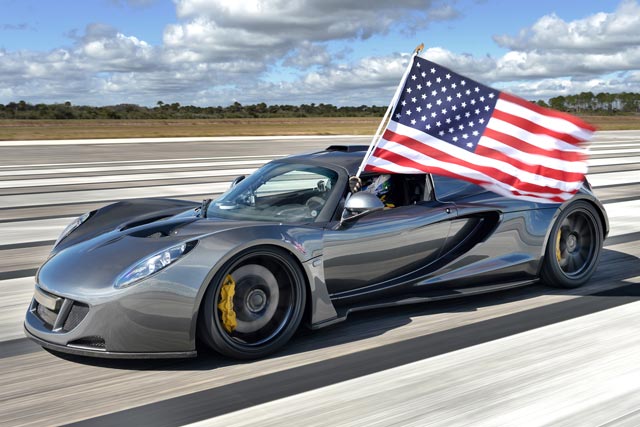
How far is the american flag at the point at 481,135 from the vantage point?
5.39 m

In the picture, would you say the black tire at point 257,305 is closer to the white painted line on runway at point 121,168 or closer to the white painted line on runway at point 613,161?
the white painted line on runway at point 121,168

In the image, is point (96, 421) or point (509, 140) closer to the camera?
point (96, 421)

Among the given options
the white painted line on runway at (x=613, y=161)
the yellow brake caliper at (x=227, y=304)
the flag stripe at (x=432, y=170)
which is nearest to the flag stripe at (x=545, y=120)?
the flag stripe at (x=432, y=170)

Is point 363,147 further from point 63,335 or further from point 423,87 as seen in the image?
point 63,335

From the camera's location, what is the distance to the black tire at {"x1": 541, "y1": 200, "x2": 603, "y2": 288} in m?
5.81

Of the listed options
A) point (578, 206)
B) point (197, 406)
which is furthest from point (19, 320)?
point (578, 206)

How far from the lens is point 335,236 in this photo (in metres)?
4.57

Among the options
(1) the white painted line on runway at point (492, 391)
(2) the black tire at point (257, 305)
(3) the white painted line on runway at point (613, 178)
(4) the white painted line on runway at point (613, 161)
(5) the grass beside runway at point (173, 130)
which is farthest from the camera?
(5) the grass beside runway at point (173, 130)

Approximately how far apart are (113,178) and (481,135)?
12647mm

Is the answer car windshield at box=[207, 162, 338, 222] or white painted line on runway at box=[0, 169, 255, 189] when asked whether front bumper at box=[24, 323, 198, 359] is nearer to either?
car windshield at box=[207, 162, 338, 222]

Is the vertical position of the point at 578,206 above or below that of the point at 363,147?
below

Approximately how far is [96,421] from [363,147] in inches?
125

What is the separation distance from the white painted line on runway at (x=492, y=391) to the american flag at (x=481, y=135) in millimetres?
1414

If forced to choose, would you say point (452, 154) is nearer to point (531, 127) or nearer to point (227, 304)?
point (531, 127)
